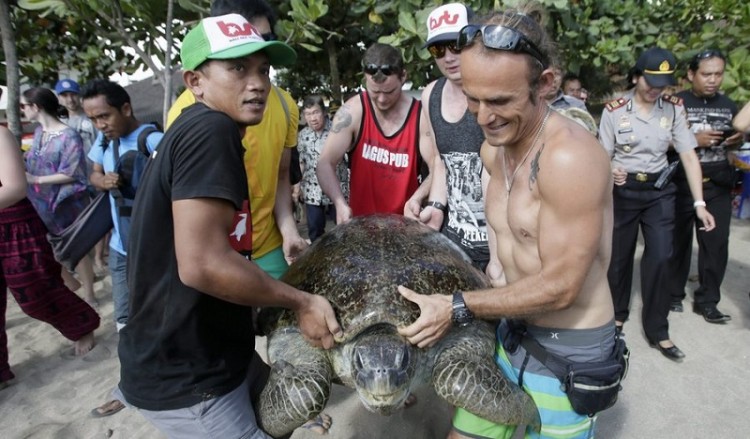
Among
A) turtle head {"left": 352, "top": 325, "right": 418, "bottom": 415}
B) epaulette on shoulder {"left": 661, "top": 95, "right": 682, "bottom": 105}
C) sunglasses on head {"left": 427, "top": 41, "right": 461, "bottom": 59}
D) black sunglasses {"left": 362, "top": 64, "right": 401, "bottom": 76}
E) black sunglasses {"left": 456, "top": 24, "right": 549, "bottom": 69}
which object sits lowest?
turtle head {"left": 352, "top": 325, "right": 418, "bottom": 415}

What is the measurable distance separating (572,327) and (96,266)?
17.9 feet

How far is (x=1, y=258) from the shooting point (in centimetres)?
306

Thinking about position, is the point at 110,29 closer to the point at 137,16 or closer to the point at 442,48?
the point at 137,16

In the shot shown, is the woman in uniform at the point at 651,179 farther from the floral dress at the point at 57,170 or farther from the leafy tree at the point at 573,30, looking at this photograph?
the floral dress at the point at 57,170

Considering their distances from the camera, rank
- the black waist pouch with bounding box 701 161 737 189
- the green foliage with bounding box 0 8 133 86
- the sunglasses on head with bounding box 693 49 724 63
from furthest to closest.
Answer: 1. the green foliage with bounding box 0 8 133 86
2. the black waist pouch with bounding box 701 161 737 189
3. the sunglasses on head with bounding box 693 49 724 63

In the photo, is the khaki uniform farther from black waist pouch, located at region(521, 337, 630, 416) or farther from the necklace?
the necklace

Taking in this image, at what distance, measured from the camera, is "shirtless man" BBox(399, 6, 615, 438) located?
119 cm

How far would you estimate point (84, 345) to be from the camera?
3.46m

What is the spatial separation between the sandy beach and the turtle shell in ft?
3.39

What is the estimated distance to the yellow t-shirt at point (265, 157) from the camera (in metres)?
2.04

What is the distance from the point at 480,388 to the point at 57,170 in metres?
3.89

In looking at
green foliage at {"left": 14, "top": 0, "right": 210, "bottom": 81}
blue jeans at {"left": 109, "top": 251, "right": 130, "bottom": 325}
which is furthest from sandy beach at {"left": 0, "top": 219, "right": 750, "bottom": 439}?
green foliage at {"left": 14, "top": 0, "right": 210, "bottom": 81}

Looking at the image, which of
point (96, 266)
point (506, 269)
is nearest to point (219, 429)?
point (506, 269)

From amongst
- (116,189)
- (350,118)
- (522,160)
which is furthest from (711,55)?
(116,189)
